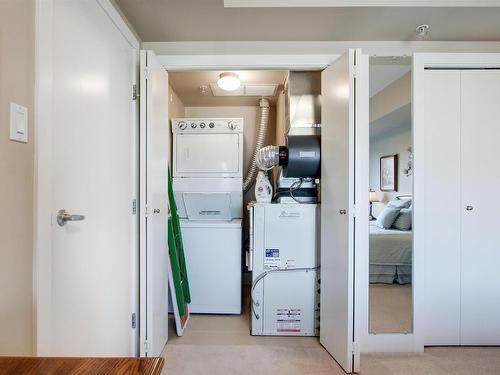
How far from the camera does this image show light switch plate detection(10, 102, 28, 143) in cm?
79

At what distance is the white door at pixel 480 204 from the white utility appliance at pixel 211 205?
1778 mm

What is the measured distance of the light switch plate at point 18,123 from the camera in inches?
31.3

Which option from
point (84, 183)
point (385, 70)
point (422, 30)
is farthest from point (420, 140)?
point (84, 183)

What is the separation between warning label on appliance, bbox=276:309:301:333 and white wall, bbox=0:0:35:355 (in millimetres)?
1640

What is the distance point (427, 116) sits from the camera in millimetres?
1807

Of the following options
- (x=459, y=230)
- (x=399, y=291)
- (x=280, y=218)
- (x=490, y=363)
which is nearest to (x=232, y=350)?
(x=280, y=218)

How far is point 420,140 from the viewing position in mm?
1792

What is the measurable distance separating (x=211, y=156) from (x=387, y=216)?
1672mm

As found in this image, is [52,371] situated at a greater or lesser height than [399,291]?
greater

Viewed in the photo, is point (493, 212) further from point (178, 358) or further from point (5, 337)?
point (5, 337)

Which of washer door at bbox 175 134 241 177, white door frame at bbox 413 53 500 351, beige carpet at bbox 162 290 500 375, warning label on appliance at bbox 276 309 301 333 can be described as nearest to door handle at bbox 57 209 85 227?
beige carpet at bbox 162 290 500 375

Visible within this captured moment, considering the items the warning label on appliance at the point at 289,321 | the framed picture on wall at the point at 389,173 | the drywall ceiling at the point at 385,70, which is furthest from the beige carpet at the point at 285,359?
the drywall ceiling at the point at 385,70

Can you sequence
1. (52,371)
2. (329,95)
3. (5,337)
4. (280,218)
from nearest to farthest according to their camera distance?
1. (52,371)
2. (5,337)
3. (329,95)
4. (280,218)

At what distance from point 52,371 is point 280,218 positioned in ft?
5.53
